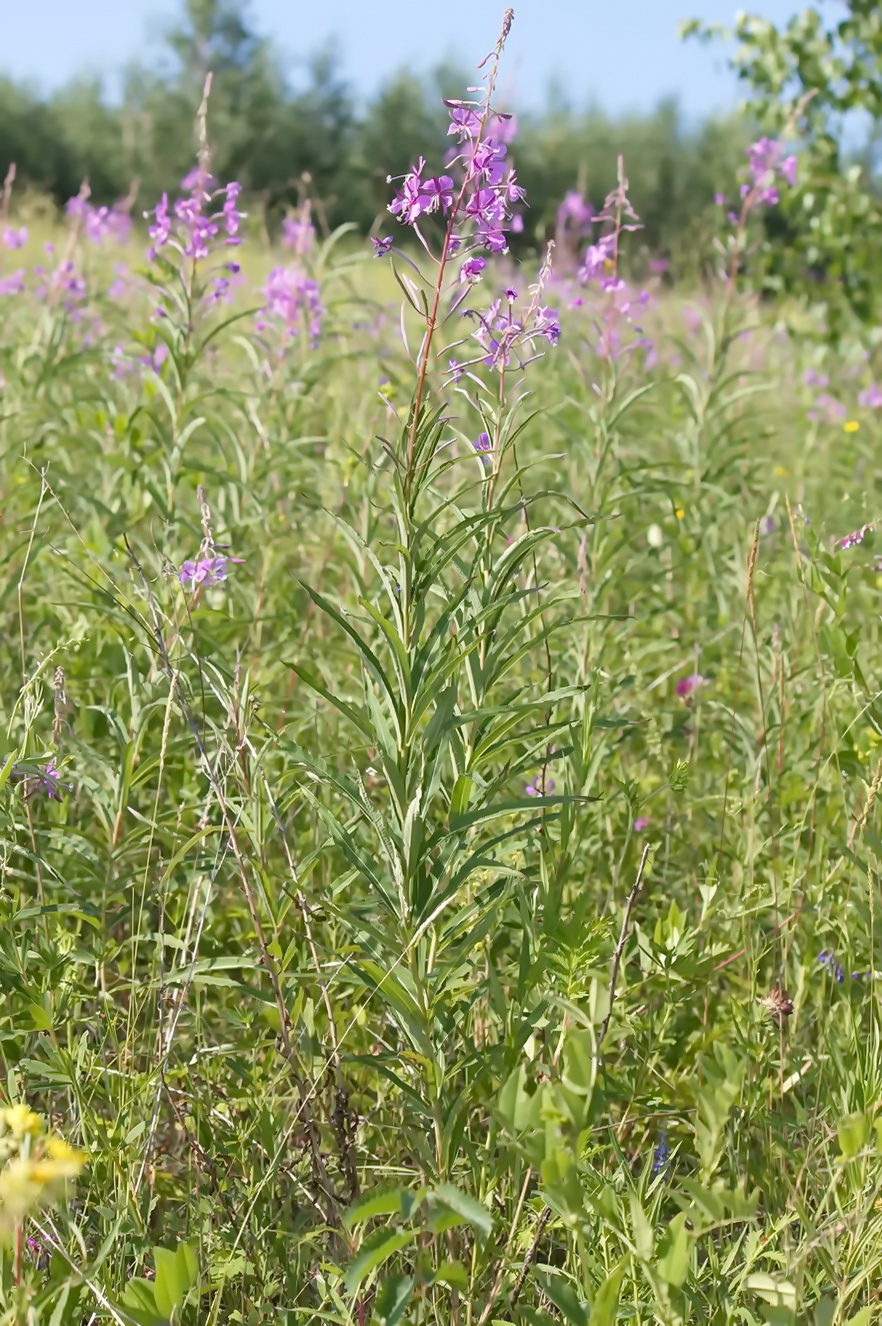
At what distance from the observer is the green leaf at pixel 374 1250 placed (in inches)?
45.1

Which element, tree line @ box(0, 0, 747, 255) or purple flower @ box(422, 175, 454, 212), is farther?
tree line @ box(0, 0, 747, 255)

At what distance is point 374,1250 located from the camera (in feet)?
3.95

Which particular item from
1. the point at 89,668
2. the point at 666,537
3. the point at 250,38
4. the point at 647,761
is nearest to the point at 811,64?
the point at 666,537

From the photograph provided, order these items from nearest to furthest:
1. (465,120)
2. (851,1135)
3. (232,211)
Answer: (851,1135)
(465,120)
(232,211)

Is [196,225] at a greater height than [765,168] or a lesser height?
lesser

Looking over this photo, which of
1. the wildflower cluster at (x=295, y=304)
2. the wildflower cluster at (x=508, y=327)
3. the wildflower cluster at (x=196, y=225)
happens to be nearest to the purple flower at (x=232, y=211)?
the wildflower cluster at (x=196, y=225)

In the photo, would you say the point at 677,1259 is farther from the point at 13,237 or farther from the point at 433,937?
the point at 13,237

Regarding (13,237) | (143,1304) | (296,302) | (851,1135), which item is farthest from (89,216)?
(851,1135)

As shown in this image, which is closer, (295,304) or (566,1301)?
(566,1301)

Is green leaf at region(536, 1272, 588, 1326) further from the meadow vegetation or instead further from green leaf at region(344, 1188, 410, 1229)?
green leaf at region(344, 1188, 410, 1229)

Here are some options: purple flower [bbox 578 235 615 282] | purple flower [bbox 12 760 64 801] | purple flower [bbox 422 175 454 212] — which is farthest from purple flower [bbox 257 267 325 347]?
purple flower [bbox 422 175 454 212]

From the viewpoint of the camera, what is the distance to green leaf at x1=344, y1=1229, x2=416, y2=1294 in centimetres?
115

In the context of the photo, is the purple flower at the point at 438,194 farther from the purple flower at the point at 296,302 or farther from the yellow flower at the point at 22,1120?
the purple flower at the point at 296,302

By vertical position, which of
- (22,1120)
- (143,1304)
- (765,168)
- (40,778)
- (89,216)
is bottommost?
(143,1304)
